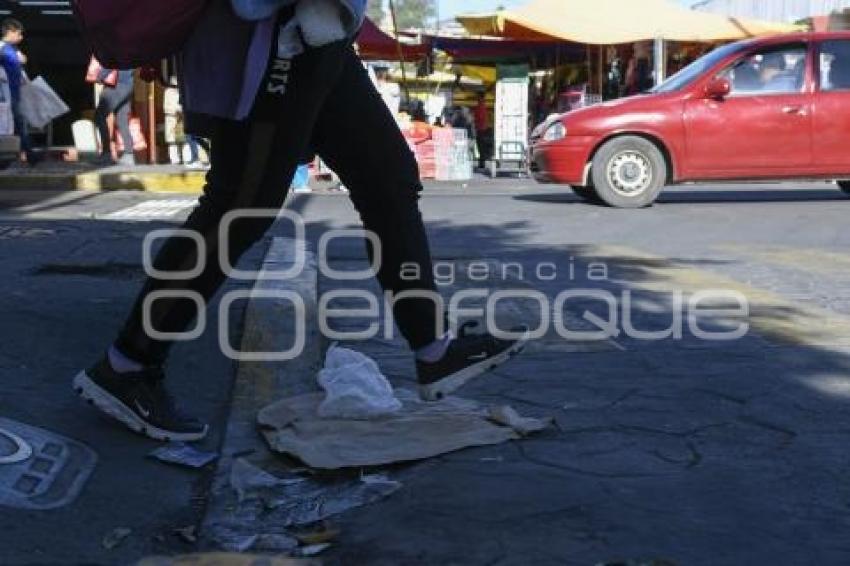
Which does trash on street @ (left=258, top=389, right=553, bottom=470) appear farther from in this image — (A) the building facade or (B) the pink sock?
(A) the building facade

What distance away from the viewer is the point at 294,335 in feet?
14.6

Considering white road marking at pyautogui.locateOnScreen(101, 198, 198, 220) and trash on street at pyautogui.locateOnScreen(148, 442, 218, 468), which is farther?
white road marking at pyautogui.locateOnScreen(101, 198, 198, 220)

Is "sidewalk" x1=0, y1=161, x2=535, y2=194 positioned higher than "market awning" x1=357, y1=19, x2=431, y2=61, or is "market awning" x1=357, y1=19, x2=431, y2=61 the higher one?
"market awning" x1=357, y1=19, x2=431, y2=61

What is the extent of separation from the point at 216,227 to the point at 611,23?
748 inches

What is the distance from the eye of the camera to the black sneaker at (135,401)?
3295 mm

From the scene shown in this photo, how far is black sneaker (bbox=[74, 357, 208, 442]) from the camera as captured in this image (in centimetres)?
329

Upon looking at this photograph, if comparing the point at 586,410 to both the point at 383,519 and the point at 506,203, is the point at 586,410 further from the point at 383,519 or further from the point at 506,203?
the point at 506,203

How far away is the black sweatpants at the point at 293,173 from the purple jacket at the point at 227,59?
2.3 inches

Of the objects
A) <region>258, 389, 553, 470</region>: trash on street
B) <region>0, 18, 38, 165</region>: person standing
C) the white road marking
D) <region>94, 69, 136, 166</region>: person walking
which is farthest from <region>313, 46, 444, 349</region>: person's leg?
<region>94, 69, 136, 166</region>: person walking

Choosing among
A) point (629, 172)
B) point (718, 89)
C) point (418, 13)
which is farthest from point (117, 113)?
point (418, 13)

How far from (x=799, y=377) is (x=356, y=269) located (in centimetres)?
318

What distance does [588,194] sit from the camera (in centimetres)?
1268

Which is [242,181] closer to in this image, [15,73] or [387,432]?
[387,432]

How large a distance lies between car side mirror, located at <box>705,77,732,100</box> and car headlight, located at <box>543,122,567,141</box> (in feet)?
4.77
